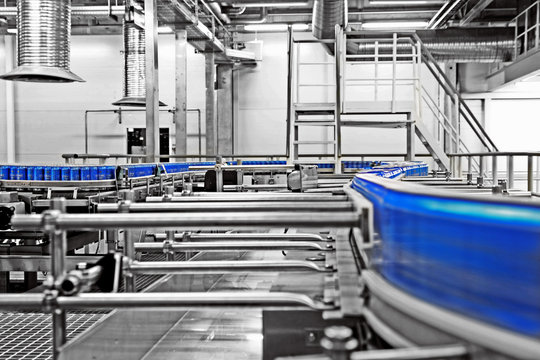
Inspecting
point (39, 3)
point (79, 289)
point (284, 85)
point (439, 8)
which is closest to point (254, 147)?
point (284, 85)

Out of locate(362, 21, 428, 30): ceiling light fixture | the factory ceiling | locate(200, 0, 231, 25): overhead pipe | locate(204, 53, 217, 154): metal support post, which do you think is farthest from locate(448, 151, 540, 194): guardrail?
locate(200, 0, 231, 25): overhead pipe

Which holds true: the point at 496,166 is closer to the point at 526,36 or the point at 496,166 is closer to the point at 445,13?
the point at 526,36

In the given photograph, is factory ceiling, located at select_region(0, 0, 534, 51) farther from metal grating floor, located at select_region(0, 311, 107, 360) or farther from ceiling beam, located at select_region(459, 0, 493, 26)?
metal grating floor, located at select_region(0, 311, 107, 360)

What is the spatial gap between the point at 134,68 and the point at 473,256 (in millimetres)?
7024

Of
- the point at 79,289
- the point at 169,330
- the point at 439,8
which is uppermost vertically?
the point at 439,8

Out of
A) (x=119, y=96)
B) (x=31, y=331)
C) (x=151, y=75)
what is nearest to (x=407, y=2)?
(x=151, y=75)

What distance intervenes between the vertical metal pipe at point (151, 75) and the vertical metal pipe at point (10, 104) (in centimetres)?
608

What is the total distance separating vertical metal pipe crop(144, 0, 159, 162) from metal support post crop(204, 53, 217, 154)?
3044 mm

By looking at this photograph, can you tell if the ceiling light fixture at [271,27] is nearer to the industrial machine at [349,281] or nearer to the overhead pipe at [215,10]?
the overhead pipe at [215,10]

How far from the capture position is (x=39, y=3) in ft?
16.5

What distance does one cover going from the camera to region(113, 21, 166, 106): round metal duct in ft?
23.4

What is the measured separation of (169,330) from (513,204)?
2.02 meters

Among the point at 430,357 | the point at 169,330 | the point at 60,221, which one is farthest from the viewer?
the point at 169,330

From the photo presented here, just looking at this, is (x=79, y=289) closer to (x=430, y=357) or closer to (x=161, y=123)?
(x=430, y=357)
